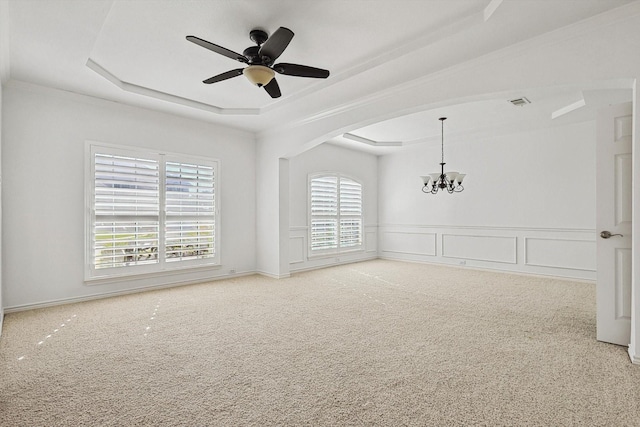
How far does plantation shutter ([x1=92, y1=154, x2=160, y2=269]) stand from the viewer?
4.37 m

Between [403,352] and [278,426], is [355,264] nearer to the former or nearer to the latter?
[403,352]

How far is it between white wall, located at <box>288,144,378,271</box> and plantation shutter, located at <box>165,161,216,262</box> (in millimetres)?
A: 1527

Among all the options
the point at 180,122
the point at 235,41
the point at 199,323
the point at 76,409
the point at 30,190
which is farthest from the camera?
the point at 180,122

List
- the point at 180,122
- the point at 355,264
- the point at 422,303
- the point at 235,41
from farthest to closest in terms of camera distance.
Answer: the point at 355,264
the point at 180,122
the point at 422,303
the point at 235,41

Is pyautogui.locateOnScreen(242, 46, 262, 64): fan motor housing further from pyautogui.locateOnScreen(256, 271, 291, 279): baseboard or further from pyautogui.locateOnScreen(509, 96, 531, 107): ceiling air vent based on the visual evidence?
pyautogui.locateOnScreen(256, 271, 291, 279): baseboard

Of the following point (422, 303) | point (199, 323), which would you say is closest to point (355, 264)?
point (422, 303)

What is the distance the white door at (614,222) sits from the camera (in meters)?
2.78

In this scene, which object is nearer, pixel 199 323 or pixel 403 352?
pixel 403 352

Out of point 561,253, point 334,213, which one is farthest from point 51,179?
point 561,253

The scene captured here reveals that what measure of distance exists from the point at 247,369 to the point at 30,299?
3360mm

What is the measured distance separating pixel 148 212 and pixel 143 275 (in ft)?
3.09

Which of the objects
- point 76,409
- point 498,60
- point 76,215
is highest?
point 498,60

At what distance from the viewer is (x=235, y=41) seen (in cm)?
311

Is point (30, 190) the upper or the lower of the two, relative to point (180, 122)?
lower
